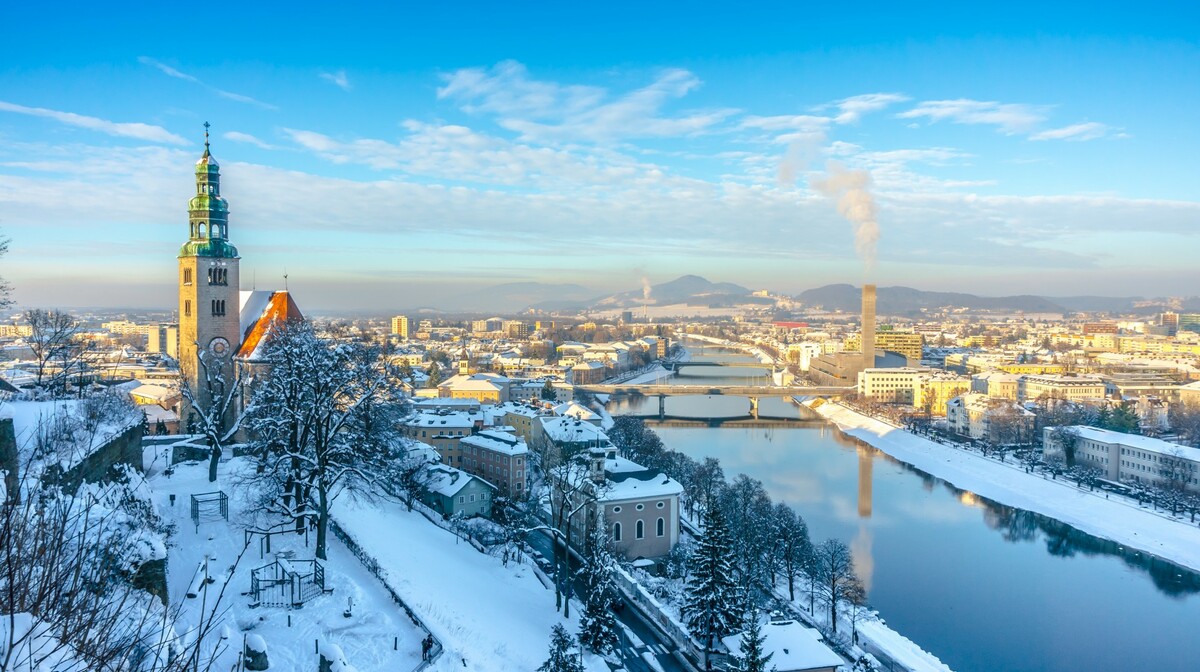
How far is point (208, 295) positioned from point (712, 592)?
309 inches

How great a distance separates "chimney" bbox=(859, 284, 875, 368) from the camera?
32250 millimetres

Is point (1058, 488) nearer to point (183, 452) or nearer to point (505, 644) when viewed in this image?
point (505, 644)

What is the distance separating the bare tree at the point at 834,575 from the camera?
8117 millimetres

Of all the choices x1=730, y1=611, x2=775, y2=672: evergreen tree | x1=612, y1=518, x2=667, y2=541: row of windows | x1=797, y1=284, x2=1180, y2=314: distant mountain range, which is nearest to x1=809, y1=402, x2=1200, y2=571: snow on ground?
x1=612, y1=518, x2=667, y2=541: row of windows

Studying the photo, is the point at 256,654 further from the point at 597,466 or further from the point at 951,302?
the point at 951,302

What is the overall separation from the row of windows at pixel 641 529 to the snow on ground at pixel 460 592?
1.71 meters

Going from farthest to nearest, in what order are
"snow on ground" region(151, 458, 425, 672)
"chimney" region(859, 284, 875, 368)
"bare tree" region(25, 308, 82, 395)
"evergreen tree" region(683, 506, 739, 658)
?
1. "chimney" region(859, 284, 875, 368)
2. "bare tree" region(25, 308, 82, 395)
3. "evergreen tree" region(683, 506, 739, 658)
4. "snow on ground" region(151, 458, 425, 672)

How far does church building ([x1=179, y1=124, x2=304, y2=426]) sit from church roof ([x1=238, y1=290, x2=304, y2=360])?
16 millimetres

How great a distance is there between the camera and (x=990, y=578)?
31.5 feet

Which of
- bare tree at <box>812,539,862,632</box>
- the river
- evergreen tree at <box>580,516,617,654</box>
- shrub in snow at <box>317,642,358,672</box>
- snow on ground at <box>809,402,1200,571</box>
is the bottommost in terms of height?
the river

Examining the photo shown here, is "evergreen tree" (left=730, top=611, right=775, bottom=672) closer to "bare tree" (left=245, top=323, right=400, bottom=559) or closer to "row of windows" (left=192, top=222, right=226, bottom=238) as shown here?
"bare tree" (left=245, top=323, right=400, bottom=559)

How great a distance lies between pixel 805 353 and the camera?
138ft

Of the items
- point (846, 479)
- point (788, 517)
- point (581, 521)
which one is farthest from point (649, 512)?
point (846, 479)

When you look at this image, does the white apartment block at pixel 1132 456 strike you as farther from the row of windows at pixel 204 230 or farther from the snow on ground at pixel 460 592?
the row of windows at pixel 204 230
